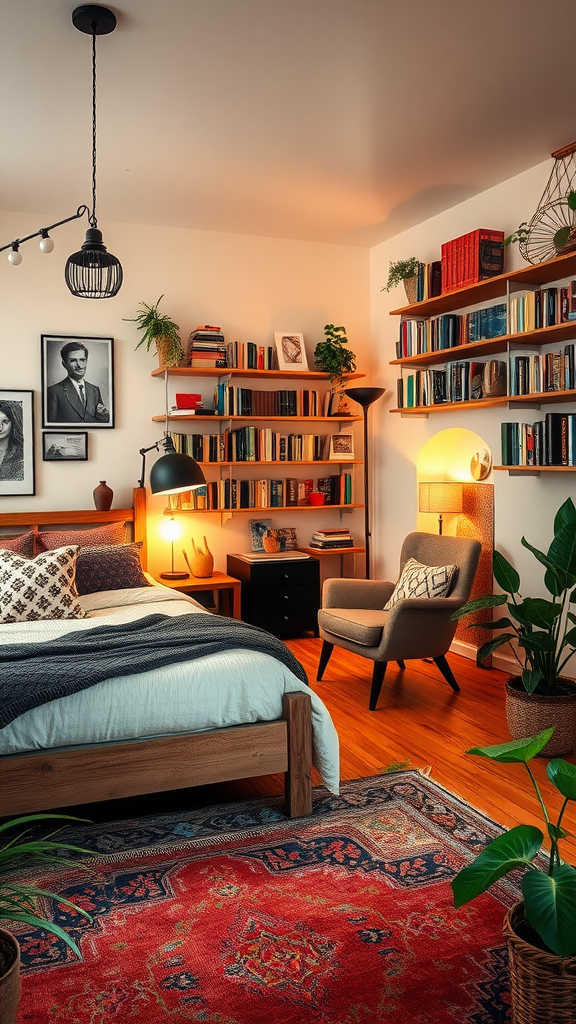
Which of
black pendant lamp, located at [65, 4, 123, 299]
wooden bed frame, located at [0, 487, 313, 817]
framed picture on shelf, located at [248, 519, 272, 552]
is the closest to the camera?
wooden bed frame, located at [0, 487, 313, 817]

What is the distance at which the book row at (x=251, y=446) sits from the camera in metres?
5.67

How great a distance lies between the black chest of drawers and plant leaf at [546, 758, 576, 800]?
12.8 feet

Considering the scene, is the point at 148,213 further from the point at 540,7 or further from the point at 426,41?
the point at 540,7

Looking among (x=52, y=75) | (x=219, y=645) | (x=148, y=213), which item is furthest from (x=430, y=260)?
(x=219, y=645)

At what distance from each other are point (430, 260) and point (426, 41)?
2.39 metres

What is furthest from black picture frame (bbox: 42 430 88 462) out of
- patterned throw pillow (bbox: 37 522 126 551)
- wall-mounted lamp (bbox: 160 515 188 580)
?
wall-mounted lamp (bbox: 160 515 188 580)

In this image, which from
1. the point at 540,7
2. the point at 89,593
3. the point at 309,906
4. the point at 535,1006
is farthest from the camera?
the point at 89,593

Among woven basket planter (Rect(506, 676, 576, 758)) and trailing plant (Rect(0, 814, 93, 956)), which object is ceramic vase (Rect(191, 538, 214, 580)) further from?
trailing plant (Rect(0, 814, 93, 956))

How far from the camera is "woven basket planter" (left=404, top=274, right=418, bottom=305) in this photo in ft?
17.6

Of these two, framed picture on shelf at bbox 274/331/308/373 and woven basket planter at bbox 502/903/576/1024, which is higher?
framed picture on shelf at bbox 274/331/308/373

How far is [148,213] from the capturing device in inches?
212

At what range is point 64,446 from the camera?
5488 millimetres

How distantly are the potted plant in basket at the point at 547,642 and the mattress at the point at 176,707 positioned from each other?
1.04 m

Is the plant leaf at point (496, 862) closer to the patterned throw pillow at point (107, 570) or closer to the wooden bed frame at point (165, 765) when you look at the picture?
the wooden bed frame at point (165, 765)
